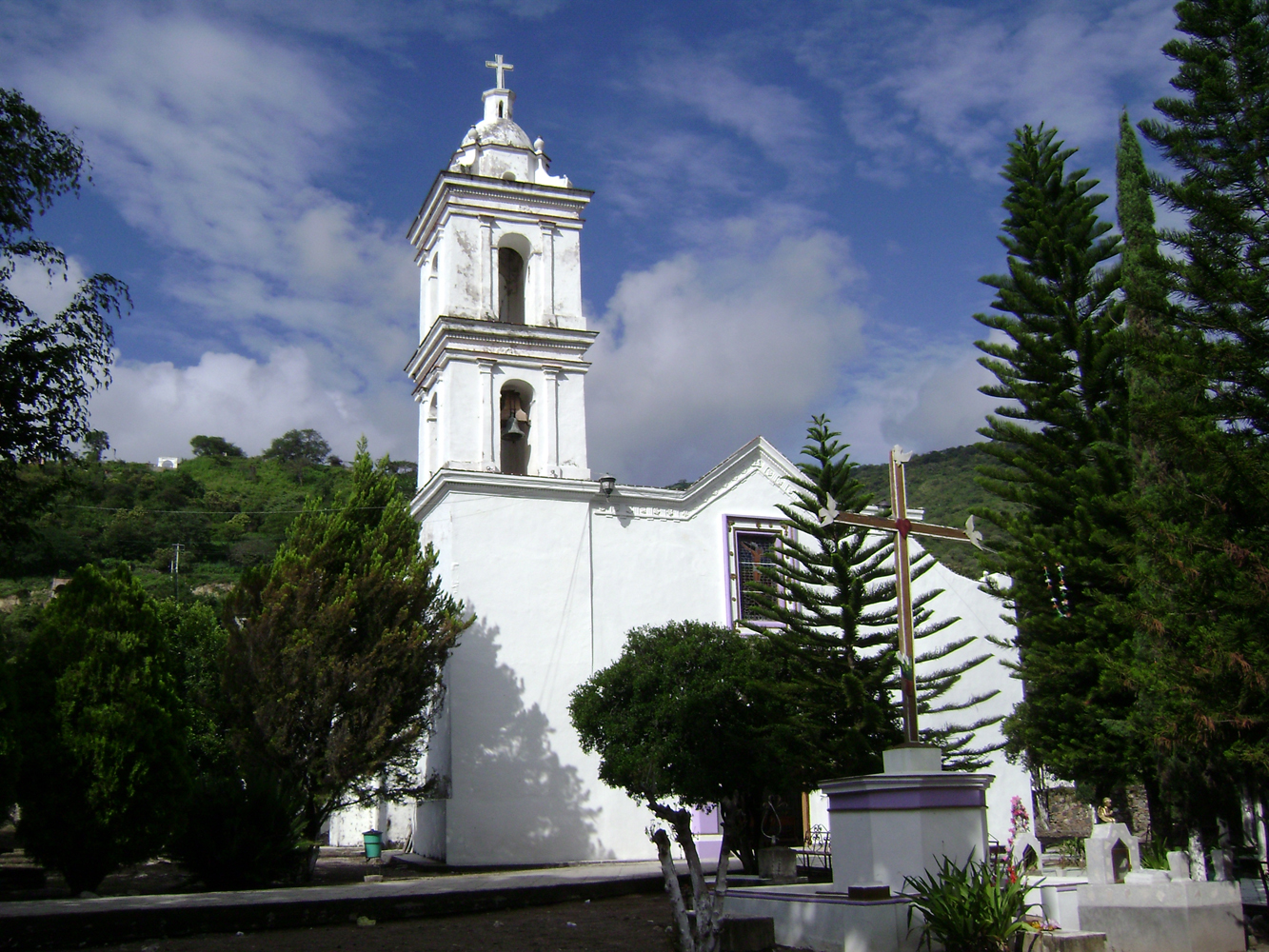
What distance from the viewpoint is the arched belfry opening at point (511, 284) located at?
19.3m

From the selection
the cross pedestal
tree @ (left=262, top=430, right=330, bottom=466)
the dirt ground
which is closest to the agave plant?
the cross pedestal

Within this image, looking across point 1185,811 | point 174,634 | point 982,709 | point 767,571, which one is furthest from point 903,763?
point 174,634

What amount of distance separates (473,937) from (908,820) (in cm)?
369

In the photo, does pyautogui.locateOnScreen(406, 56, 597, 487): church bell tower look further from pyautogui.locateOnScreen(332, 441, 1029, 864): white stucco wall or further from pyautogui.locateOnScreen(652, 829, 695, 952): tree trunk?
pyautogui.locateOnScreen(652, 829, 695, 952): tree trunk

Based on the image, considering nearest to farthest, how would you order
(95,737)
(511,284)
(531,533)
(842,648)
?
(95,737), (842,648), (531,533), (511,284)

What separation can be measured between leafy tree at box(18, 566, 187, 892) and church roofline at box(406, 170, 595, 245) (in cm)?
898

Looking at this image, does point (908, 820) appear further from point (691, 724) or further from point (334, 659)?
point (334, 659)

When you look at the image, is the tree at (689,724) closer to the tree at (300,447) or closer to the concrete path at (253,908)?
the concrete path at (253,908)

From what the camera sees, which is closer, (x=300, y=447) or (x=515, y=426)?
(x=515, y=426)

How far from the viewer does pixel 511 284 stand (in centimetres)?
1953

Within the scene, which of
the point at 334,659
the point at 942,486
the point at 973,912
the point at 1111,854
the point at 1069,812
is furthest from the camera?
the point at 942,486

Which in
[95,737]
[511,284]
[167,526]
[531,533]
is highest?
[167,526]

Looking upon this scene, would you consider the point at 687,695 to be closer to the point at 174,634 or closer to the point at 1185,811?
the point at 1185,811

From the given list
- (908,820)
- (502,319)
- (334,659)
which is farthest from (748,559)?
(908,820)
